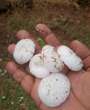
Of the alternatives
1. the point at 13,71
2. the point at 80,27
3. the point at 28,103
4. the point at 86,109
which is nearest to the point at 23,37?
the point at 13,71

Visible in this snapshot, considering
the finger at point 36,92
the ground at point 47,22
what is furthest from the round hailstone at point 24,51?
the ground at point 47,22

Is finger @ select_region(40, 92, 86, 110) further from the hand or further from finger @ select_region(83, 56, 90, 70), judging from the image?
finger @ select_region(83, 56, 90, 70)

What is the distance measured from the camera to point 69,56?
6.90 ft

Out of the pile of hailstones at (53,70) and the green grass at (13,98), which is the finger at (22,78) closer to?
the pile of hailstones at (53,70)

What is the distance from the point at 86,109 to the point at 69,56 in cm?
32

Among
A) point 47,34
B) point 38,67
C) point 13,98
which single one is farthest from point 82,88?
point 13,98

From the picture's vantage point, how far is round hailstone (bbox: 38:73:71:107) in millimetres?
2053

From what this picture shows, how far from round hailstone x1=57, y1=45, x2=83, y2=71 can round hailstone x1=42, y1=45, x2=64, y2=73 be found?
0.10 feet

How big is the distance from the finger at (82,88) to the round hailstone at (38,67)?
0.18 m

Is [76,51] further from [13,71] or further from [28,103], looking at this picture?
[28,103]

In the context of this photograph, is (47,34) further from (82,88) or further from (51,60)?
(82,88)

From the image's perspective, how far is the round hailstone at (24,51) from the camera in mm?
2215

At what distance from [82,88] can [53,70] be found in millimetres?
203

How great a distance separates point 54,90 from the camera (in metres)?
2.07
